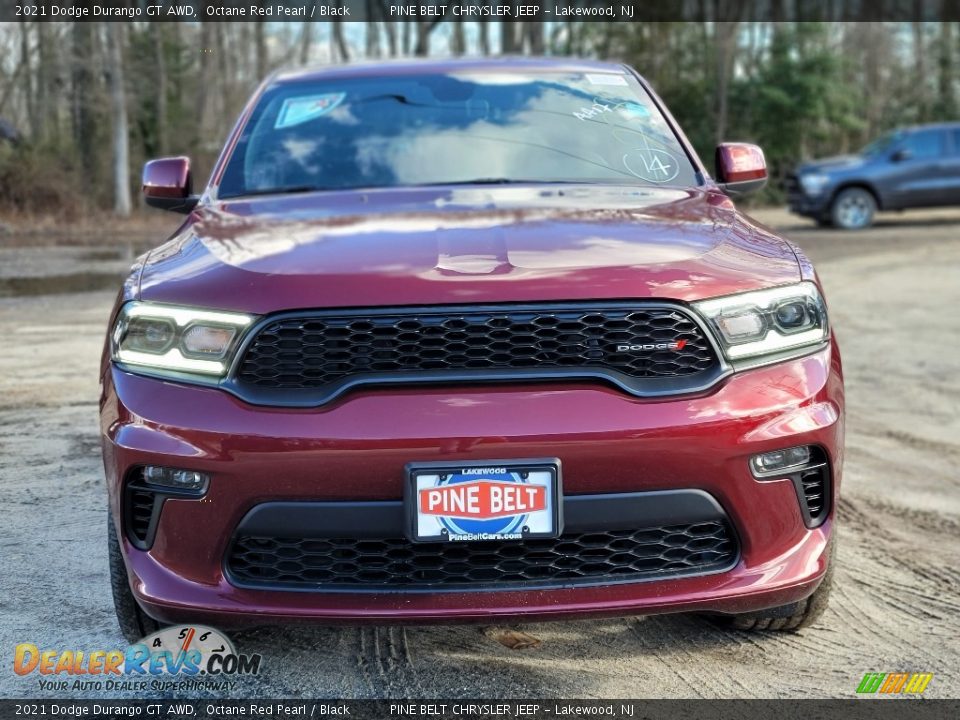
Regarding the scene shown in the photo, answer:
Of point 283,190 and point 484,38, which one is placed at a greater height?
point 484,38

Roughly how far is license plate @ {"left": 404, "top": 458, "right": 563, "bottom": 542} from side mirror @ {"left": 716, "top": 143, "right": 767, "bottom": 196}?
1.89m

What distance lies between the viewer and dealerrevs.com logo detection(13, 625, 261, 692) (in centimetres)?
270

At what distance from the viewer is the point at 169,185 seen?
3.71 meters

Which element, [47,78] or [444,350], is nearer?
[444,350]

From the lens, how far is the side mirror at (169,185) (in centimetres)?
371

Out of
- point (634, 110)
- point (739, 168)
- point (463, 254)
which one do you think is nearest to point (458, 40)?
point (634, 110)

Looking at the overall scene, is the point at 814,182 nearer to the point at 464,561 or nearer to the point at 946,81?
the point at 946,81

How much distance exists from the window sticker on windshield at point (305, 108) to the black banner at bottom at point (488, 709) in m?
2.08

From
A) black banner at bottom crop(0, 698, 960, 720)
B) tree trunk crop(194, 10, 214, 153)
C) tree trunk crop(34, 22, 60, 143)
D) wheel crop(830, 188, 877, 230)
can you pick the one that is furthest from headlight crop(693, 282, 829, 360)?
tree trunk crop(194, 10, 214, 153)

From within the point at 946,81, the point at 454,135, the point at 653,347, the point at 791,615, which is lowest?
the point at 791,615

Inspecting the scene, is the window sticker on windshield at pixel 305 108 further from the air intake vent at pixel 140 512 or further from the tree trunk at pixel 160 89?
the tree trunk at pixel 160 89

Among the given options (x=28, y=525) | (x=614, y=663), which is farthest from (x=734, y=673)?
(x=28, y=525)

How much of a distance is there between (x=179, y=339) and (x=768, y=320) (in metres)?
1.36

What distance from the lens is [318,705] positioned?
8.46 feet
